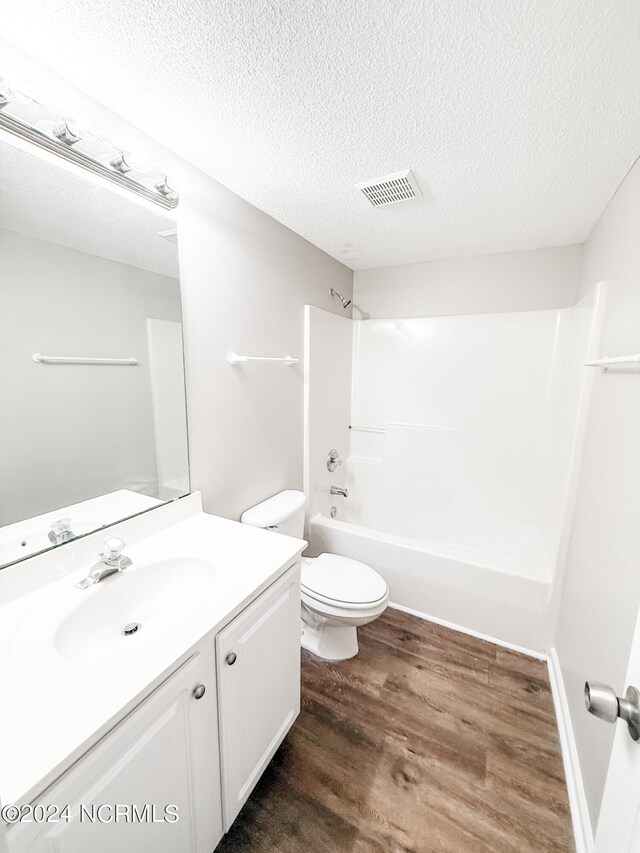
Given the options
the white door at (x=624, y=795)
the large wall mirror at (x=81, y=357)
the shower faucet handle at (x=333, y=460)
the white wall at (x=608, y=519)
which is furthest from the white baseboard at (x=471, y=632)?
the large wall mirror at (x=81, y=357)

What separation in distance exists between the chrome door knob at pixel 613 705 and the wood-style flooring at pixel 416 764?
1.03 metres

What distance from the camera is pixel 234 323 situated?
1621 millimetres

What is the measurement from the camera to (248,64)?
2.98 feet

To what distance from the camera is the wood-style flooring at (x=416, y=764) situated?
113cm

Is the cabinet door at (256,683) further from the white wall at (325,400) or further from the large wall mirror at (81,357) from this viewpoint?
the white wall at (325,400)

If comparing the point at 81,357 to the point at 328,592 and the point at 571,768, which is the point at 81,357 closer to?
the point at 328,592

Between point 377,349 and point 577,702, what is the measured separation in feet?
7.34

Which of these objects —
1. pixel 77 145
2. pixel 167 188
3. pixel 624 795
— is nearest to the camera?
pixel 624 795

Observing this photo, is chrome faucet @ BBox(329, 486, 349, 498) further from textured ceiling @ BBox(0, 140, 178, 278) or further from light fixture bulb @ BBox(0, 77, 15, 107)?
light fixture bulb @ BBox(0, 77, 15, 107)

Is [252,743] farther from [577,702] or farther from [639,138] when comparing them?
[639,138]

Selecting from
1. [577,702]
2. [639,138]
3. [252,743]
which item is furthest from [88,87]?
[577,702]

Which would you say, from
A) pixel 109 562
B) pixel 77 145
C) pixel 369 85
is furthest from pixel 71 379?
pixel 369 85

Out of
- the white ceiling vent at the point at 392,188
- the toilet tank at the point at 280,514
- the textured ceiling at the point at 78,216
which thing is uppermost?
the white ceiling vent at the point at 392,188

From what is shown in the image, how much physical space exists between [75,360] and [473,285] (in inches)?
91.7
